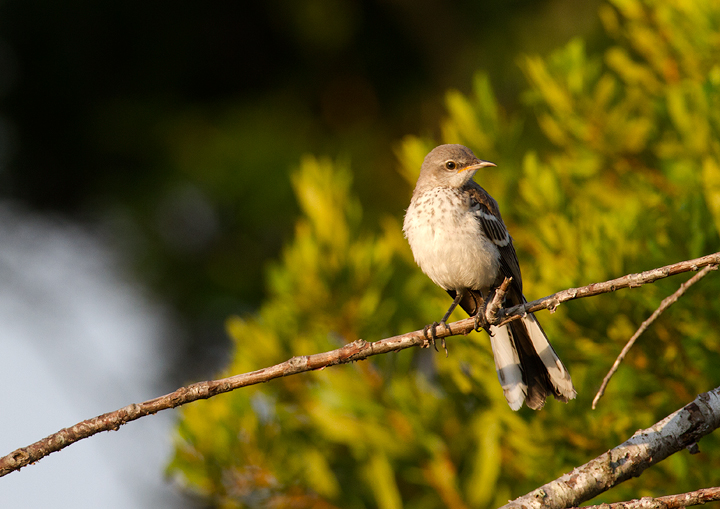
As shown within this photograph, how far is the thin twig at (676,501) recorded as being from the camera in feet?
5.15

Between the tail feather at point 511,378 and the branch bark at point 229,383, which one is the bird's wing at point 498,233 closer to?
the tail feather at point 511,378

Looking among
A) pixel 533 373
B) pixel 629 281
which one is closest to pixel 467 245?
pixel 533 373

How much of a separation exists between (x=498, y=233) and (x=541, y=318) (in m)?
0.51

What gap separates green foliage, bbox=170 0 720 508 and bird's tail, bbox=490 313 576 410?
91 millimetres

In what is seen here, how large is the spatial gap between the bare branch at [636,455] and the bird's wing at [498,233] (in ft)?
4.98

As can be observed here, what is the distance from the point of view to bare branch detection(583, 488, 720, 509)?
1.57m

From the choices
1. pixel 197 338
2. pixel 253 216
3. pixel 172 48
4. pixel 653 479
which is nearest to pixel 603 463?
pixel 653 479

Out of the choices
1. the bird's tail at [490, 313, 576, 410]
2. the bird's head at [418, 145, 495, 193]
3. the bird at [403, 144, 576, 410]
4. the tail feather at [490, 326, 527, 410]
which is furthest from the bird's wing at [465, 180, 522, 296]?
the tail feather at [490, 326, 527, 410]

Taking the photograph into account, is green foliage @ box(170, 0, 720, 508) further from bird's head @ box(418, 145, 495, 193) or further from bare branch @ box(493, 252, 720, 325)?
bare branch @ box(493, 252, 720, 325)

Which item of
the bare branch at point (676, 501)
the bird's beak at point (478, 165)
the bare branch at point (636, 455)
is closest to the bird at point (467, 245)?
the bird's beak at point (478, 165)

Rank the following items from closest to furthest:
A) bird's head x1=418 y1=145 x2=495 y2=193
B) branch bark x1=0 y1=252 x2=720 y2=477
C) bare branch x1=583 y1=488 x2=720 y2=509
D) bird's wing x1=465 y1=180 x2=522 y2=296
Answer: bare branch x1=583 y1=488 x2=720 y2=509 < branch bark x1=0 y1=252 x2=720 y2=477 < bird's wing x1=465 y1=180 x2=522 y2=296 < bird's head x1=418 y1=145 x2=495 y2=193

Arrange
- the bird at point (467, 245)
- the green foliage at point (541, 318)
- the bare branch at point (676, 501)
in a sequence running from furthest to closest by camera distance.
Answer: the bird at point (467, 245)
the green foliage at point (541, 318)
the bare branch at point (676, 501)

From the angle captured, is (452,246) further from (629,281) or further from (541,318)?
(629,281)

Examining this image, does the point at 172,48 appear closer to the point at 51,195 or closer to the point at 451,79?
the point at 51,195
